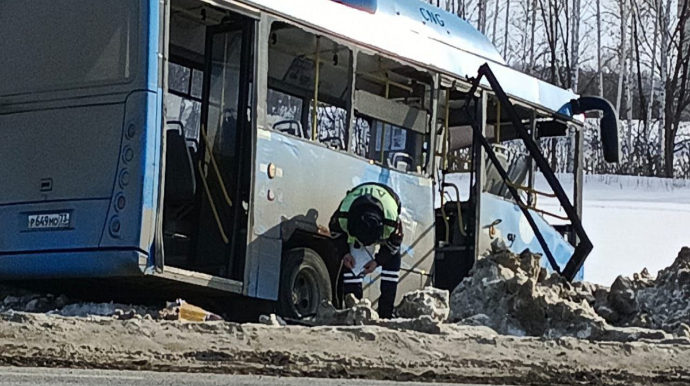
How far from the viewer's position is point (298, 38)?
1145 cm

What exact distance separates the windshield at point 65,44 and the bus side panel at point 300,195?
136 cm

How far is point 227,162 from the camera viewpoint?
1082 cm

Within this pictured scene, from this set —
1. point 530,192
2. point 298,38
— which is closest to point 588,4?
point 530,192

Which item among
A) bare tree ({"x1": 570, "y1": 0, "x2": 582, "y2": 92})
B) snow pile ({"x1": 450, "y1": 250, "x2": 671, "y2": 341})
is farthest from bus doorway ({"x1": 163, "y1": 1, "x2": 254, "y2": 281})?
bare tree ({"x1": 570, "y1": 0, "x2": 582, "y2": 92})

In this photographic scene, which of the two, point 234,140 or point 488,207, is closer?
point 234,140

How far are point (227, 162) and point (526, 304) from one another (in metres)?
2.59

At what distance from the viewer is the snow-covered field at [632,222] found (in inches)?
905

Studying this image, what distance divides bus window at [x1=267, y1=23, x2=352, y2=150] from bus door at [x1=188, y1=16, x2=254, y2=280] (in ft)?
1.40

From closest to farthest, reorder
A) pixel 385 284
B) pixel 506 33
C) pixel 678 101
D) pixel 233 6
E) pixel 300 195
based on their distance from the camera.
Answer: pixel 233 6
pixel 300 195
pixel 385 284
pixel 678 101
pixel 506 33

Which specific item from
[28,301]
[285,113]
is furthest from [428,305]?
[28,301]

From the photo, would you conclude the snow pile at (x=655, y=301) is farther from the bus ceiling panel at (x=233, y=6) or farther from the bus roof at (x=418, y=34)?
the bus ceiling panel at (x=233, y=6)

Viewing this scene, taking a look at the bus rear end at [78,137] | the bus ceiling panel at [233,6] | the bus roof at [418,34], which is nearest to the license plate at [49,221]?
the bus rear end at [78,137]

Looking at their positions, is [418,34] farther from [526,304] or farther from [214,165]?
[526,304]

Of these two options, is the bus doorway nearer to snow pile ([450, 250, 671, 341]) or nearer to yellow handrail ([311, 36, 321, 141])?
yellow handrail ([311, 36, 321, 141])
